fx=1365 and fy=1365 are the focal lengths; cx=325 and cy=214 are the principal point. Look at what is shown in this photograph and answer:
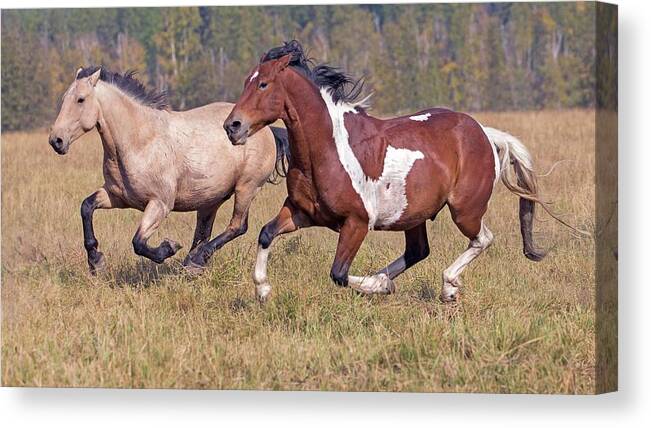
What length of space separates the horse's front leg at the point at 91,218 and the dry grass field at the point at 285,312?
0.11 meters

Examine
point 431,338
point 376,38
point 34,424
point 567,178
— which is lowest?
point 34,424

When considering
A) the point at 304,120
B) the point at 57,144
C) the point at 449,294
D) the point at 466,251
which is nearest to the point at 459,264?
the point at 466,251

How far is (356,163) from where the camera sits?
7980 millimetres

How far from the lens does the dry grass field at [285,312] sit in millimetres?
7594

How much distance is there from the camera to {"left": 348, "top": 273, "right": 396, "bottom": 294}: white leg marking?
809 cm

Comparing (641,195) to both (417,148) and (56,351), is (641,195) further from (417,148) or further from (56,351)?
(56,351)

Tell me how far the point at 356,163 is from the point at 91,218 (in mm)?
2065

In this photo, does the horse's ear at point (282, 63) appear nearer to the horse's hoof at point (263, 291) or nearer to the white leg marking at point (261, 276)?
the white leg marking at point (261, 276)

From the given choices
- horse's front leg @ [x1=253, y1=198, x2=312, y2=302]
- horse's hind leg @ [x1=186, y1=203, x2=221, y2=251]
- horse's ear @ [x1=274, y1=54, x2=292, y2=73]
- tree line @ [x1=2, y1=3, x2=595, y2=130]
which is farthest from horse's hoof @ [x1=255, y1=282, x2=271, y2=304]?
tree line @ [x1=2, y1=3, x2=595, y2=130]

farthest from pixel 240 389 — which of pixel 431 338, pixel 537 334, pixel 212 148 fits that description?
pixel 212 148

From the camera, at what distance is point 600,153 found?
24.4ft

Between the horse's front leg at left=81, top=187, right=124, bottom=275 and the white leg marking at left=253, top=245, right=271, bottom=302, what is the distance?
1.41 metres

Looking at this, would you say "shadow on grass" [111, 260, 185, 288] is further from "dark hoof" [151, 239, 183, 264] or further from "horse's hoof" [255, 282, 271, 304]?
"horse's hoof" [255, 282, 271, 304]

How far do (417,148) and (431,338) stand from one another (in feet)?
3.95
